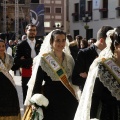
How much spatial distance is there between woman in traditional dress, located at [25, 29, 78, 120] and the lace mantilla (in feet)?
5.16

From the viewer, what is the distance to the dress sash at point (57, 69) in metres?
5.42

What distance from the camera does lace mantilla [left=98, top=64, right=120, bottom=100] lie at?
3755mm

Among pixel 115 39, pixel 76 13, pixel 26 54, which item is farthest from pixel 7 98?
pixel 76 13

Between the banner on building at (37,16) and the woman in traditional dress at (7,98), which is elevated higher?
the banner on building at (37,16)

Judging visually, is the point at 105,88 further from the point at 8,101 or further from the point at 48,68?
the point at 8,101

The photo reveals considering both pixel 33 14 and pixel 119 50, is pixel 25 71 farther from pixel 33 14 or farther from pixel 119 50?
pixel 33 14

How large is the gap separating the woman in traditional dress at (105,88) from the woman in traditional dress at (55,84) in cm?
153

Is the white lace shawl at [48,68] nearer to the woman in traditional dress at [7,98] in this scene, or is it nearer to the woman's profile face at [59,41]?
the woman's profile face at [59,41]

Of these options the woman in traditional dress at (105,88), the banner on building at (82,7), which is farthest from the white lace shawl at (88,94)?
the banner on building at (82,7)

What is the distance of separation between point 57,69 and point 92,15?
3729cm

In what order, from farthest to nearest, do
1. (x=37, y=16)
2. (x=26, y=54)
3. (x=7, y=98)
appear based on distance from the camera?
(x=37, y=16) → (x=26, y=54) → (x=7, y=98)

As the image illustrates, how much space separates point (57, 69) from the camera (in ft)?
18.0

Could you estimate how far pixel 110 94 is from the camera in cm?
379

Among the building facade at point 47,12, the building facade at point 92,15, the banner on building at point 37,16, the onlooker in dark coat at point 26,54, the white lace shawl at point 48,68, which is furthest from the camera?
the building facade at point 47,12
